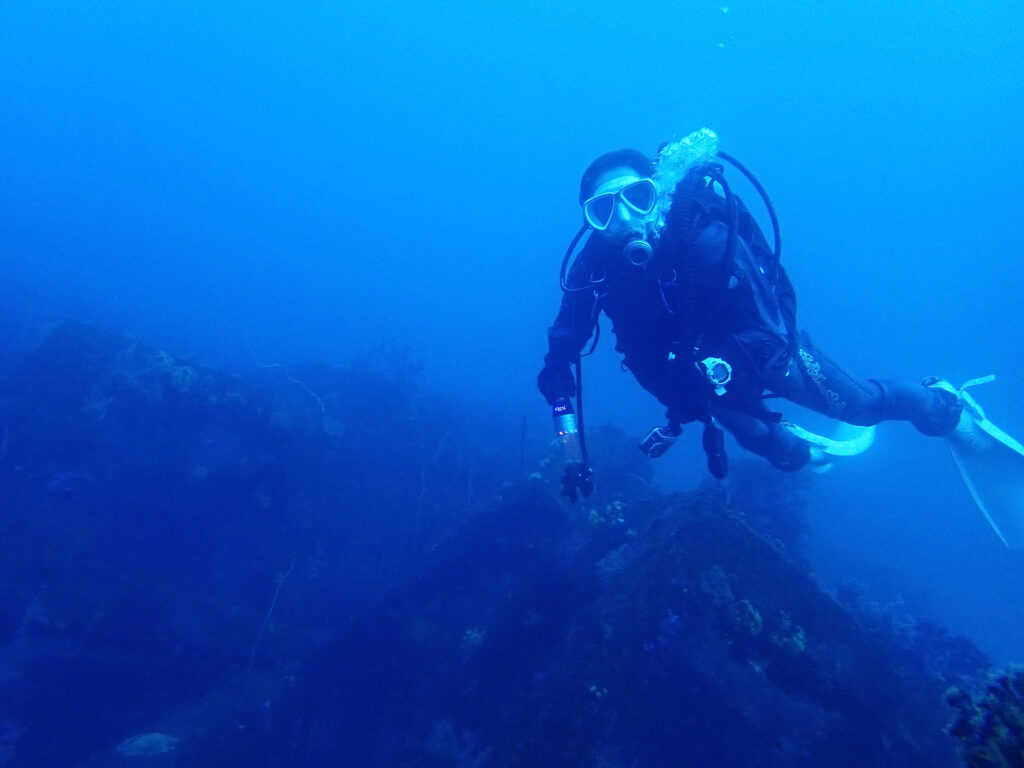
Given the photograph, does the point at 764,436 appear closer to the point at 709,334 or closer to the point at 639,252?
the point at 709,334

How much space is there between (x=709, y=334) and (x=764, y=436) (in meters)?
1.37

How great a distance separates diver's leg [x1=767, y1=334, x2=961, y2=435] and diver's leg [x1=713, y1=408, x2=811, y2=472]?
0.36 m

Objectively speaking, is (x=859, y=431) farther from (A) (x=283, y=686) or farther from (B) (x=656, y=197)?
(A) (x=283, y=686)

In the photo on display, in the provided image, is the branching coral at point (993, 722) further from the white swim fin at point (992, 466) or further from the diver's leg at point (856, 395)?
the white swim fin at point (992, 466)

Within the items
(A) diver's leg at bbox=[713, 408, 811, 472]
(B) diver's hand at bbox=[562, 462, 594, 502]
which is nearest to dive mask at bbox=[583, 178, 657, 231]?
(A) diver's leg at bbox=[713, 408, 811, 472]

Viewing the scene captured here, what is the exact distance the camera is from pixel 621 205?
4941mm

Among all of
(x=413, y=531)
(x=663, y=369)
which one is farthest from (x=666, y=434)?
(x=413, y=531)

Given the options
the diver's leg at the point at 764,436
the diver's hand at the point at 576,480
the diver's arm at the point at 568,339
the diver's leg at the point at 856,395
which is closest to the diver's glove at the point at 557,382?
the diver's arm at the point at 568,339

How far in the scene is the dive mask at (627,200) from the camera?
4.93 metres

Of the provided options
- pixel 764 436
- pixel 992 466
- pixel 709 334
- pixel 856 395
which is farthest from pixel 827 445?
pixel 992 466

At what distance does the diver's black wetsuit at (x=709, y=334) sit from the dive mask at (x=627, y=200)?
0.81ft

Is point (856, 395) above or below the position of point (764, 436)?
above

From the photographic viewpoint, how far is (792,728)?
550cm

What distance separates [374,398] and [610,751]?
13.9m
